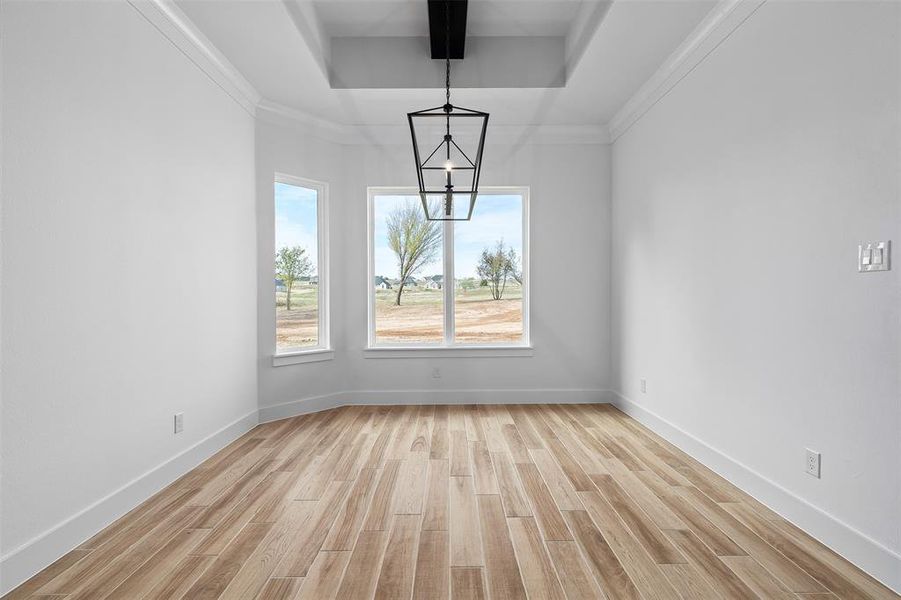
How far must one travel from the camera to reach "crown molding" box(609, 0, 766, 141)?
2867mm

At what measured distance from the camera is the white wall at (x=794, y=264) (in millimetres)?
2008

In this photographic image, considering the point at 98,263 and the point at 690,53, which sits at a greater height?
the point at 690,53

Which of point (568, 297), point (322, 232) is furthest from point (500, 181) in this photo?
point (322, 232)

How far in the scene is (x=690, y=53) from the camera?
340 cm

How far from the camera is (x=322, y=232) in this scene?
5016mm

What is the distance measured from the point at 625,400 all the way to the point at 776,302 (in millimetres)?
2369

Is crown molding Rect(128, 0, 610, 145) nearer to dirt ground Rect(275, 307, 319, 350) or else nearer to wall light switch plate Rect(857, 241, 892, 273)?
dirt ground Rect(275, 307, 319, 350)

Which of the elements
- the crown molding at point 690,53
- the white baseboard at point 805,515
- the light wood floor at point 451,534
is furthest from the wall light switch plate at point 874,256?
the crown molding at point 690,53

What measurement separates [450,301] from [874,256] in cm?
377

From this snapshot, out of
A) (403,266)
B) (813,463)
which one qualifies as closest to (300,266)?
(403,266)

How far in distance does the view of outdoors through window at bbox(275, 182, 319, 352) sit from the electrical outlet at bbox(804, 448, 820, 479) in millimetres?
4010

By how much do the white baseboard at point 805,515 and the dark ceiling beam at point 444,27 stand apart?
3.38 meters

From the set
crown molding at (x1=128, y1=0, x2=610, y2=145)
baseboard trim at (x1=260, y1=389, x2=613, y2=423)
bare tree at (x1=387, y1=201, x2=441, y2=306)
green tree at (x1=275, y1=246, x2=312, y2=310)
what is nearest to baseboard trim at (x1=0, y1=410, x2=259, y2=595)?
green tree at (x1=275, y1=246, x2=312, y2=310)

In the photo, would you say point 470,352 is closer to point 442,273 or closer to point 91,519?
point 442,273
